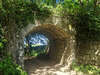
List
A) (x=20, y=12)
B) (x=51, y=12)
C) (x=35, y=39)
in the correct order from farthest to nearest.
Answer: (x=35, y=39) → (x=51, y=12) → (x=20, y=12)

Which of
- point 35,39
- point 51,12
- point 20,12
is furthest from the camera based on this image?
point 35,39

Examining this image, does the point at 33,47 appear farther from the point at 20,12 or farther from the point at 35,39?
the point at 20,12

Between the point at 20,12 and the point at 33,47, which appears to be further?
the point at 33,47

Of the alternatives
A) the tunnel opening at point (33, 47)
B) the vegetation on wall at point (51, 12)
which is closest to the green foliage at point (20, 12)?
the vegetation on wall at point (51, 12)

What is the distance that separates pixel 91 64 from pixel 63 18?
2.80m

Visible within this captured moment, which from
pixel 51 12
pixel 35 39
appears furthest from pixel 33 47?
pixel 51 12

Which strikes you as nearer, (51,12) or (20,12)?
(20,12)

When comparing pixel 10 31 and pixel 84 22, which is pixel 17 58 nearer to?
pixel 10 31

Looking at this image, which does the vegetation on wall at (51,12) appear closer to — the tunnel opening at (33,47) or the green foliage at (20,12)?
the green foliage at (20,12)

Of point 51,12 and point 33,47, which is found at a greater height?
point 51,12

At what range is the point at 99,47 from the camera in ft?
16.5

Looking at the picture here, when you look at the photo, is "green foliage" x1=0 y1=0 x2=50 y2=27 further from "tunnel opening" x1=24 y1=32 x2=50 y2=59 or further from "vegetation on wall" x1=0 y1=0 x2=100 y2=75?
"tunnel opening" x1=24 y1=32 x2=50 y2=59

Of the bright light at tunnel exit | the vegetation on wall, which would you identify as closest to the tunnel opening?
the bright light at tunnel exit

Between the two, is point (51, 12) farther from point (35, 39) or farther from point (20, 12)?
point (35, 39)
